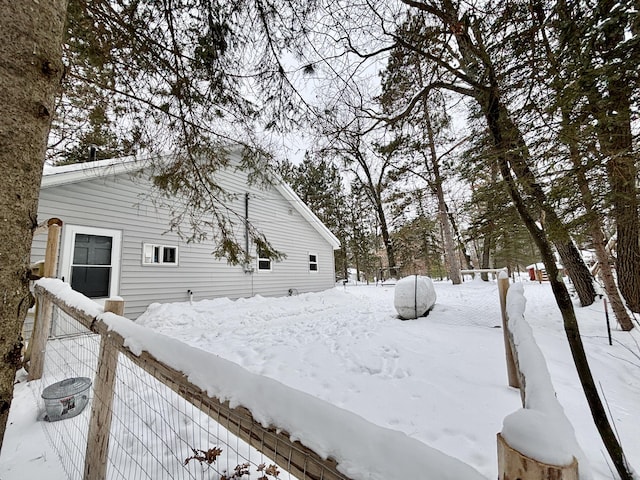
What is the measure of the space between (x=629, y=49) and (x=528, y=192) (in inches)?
34.5

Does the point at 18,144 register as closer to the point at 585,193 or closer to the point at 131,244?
the point at 585,193

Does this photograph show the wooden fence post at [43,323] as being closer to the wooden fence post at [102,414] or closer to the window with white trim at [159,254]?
the wooden fence post at [102,414]

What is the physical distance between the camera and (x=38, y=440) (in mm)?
2074

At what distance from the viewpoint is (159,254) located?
636 cm

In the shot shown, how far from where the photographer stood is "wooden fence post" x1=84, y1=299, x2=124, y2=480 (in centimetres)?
144

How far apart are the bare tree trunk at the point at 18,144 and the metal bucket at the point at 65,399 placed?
6.85 ft

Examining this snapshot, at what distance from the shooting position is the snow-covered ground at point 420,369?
1.95 m

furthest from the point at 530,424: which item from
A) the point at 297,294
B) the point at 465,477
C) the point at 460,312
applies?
the point at 297,294

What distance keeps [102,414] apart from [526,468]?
188 cm

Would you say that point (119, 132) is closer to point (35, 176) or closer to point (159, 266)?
point (35, 176)

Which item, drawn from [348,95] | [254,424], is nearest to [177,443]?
[254,424]

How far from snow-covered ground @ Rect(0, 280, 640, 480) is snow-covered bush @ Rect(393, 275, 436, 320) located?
0.25 meters

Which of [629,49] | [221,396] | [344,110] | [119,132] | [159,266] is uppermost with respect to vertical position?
[344,110]

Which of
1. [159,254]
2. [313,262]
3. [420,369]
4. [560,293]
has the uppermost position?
[159,254]
